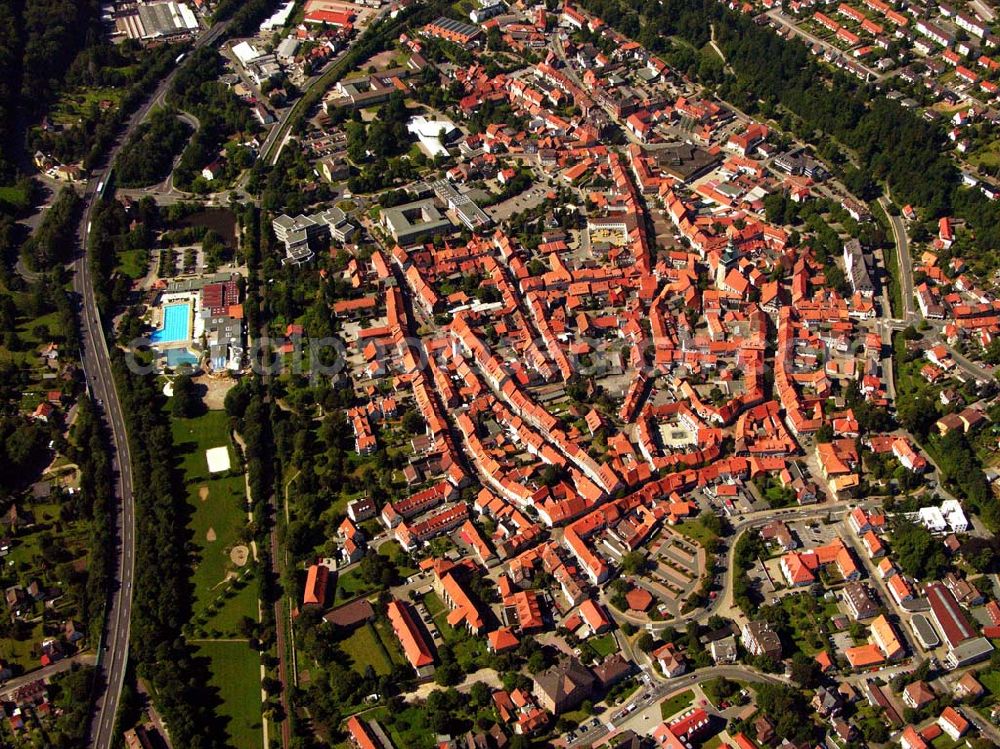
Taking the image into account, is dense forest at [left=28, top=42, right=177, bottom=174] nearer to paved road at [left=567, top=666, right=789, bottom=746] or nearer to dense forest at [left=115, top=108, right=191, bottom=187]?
dense forest at [left=115, top=108, right=191, bottom=187]

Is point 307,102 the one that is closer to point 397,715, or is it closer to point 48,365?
point 48,365

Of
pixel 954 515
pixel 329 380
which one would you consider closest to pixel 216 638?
pixel 329 380

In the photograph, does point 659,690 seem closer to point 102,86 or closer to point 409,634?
point 409,634

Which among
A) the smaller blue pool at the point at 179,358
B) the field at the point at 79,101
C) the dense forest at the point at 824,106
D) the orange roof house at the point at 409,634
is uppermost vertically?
the dense forest at the point at 824,106

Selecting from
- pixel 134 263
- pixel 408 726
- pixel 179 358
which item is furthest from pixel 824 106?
pixel 408 726

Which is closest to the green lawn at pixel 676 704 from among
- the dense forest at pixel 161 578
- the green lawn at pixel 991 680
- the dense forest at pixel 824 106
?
the green lawn at pixel 991 680

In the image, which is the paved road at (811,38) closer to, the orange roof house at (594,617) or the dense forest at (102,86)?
the dense forest at (102,86)

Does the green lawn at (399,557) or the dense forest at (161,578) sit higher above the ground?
the green lawn at (399,557)
